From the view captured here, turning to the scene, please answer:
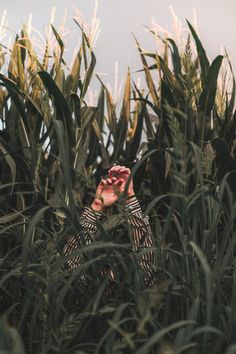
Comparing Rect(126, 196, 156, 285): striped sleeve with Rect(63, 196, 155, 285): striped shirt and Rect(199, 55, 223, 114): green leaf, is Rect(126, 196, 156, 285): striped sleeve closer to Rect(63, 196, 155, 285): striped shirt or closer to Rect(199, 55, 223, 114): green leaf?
Rect(63, 196, 155, 285): striped shirt

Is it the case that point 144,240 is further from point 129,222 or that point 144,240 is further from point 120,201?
point 120,201

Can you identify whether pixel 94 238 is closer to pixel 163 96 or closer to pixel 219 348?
pixel 219 348

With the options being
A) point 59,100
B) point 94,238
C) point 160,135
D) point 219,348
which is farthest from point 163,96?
point 219,348

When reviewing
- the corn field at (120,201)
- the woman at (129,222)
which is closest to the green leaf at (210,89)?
the corn field at (120,201)

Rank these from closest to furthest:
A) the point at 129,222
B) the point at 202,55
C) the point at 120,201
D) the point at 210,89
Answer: the point at 120,201
the point at 129,222
the point at 210,89
the point at 202,55

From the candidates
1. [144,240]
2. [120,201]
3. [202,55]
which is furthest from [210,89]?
[120,201]

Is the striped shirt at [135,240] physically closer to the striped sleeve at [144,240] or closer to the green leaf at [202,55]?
the striped sleeve at [144,240]

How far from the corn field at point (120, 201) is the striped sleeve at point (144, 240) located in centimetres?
3

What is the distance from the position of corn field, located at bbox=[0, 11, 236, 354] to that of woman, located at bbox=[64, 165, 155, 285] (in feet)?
0.10

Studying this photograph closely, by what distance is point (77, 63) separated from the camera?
7.55 ft

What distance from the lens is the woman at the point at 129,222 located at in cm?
121

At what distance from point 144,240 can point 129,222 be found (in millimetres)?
96

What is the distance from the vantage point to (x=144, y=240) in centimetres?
143

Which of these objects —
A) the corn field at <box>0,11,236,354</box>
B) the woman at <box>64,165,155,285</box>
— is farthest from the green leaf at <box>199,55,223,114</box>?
the woman at <box>64,165,155,285</box>
